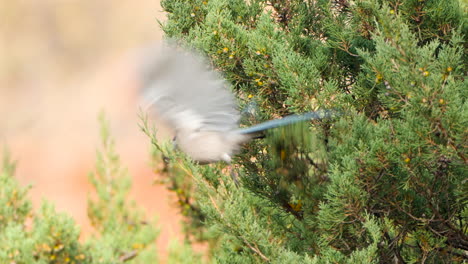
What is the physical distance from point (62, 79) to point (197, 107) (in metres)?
9.05

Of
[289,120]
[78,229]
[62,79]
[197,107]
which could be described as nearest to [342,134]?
[289,120]

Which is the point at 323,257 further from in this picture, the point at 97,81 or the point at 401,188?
the point at 97,81

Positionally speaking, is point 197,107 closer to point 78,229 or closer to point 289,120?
point 289,120

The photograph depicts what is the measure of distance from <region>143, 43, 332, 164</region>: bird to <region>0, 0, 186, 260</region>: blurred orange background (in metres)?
7.09

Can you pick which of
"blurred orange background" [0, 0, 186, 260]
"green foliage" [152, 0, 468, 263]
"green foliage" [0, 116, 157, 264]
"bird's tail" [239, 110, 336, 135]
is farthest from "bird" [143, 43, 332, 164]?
"blurred orange background" [0, 0, 186, 260]

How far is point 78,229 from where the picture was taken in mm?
4746

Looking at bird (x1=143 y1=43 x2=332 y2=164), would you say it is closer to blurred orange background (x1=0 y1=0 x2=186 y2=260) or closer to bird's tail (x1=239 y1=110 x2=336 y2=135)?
bird's tail (x1=239 y1=110 x2=336 y2=135)

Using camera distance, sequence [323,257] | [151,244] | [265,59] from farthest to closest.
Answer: [151,244] < [265,59] < [323,257]

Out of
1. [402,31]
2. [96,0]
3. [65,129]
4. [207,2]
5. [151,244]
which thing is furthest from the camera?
[96,0]

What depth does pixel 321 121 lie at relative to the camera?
2941 mm

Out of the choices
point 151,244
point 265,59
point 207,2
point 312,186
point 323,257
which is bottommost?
point 151,244

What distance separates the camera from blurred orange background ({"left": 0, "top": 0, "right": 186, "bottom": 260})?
10.9 meters

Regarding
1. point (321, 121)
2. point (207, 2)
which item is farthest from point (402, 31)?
point (207, 2)

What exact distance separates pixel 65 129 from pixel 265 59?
8.73 meters
